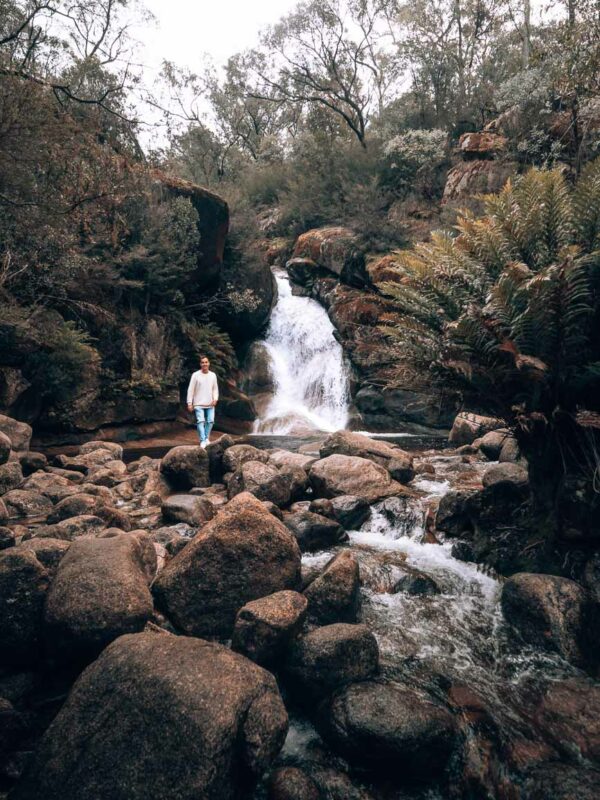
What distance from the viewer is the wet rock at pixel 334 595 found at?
3.55 metres

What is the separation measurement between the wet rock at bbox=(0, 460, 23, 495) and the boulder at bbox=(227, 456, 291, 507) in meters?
3.16

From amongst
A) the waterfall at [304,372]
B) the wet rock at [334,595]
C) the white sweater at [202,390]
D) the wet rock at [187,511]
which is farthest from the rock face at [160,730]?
the waterfall at [304,372]

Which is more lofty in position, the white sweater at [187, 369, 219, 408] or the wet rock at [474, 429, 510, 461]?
the white sweater at [187, 369, 219, 408]

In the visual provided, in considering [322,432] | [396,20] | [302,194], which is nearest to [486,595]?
[322,432]

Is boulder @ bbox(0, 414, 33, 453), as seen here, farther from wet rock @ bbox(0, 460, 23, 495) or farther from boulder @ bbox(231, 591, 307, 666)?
boulder @ bbox(231, 591, 307, 666)

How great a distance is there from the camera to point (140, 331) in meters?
13.5

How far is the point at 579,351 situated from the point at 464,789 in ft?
9.68

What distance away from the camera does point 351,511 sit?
561 centimetres

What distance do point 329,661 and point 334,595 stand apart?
0.69m

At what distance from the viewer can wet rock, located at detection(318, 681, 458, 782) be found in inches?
97.0

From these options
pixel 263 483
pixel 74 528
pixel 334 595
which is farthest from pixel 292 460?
pixel 334 595

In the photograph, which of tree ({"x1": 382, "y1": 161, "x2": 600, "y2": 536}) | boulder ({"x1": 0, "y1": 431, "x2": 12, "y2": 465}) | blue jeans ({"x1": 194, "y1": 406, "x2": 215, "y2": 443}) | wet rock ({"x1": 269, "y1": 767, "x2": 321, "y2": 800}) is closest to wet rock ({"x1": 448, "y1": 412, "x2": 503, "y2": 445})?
blue jeans ({"x1": 194, "y1": 406, "x2": 215, "y2": 443})

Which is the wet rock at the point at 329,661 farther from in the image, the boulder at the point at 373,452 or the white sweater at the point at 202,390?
the white sweater at the point at 202,390

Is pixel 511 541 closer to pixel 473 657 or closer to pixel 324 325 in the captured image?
pixel 473 657
